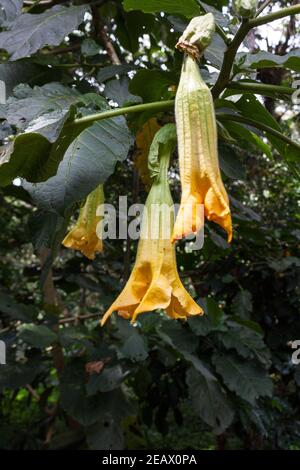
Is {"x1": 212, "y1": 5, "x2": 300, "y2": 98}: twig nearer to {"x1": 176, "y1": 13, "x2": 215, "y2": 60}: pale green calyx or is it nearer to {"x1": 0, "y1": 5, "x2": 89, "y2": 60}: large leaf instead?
{"x1": 176, "y1": 13, "x2": 215, "y2": 60}: pale green calyx

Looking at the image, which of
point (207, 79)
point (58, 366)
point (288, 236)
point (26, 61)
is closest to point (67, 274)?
point (58, 366)

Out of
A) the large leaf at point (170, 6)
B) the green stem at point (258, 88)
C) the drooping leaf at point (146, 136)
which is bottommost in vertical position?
the drooping leaf at point (146, 136)

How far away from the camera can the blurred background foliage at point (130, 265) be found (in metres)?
0.83

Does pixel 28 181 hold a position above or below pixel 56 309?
above

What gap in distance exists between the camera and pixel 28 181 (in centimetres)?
68

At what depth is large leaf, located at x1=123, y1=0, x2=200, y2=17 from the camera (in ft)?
2.40

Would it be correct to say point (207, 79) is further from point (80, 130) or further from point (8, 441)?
point (8, 441)

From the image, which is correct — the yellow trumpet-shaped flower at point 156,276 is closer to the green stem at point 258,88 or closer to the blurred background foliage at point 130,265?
the blurred background foliage at point 130,265

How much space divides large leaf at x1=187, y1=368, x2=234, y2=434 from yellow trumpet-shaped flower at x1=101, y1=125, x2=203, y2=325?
41.9 inches

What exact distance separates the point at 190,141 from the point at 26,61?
0.67 m

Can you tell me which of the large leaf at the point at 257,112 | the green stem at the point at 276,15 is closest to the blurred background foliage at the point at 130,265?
the large leaf at the point at 257,112

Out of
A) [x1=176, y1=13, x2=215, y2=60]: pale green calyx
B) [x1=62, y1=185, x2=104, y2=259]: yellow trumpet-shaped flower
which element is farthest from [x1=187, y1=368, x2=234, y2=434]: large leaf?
[x1=176, y1=13, x2=215, y2=60]: pale green calyx

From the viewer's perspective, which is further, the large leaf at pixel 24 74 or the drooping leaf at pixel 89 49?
the drooping leaf at pixel 89 49

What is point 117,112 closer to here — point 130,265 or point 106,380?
point 106,380
